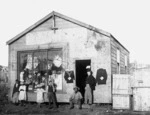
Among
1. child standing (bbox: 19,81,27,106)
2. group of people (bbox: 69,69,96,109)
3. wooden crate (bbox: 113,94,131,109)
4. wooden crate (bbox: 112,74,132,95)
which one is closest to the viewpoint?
wooden crate (bbox: 113,94,131,109)

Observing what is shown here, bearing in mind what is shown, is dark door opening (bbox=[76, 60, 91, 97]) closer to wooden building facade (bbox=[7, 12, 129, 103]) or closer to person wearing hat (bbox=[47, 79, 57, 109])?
wooden building facade (bbox=[7, 12, 129, 103])

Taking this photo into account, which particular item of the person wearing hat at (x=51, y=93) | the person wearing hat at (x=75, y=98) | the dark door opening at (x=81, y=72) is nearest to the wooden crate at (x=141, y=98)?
the person wearing hat at (x=75, y=98)

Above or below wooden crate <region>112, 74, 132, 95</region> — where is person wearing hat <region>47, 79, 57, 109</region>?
below

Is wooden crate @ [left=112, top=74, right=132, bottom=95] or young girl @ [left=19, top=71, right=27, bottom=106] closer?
wooden crate @ [left=112, top=74, right=132, bottom=95]

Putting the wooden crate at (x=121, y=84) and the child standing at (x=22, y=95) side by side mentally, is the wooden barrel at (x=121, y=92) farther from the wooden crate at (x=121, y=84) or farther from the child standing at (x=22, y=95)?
the child standing at (x=22, y=95)

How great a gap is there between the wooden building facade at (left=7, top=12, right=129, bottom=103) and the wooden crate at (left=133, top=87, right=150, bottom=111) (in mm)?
1480

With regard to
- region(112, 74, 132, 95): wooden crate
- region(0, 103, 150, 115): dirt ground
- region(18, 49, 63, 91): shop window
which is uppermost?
region(18, 49, 63, 91): shop window

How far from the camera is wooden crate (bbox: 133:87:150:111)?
13.2 metres

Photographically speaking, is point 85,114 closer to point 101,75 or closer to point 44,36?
point 101,75

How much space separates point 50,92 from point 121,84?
428 centimetres

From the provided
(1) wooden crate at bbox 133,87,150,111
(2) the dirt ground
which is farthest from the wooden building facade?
(1) wooden crate at bbox 133,87,150,111

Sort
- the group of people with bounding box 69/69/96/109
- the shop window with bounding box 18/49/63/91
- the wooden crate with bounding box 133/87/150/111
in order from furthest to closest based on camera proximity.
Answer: the shop window with bounding box 18/49/63/91 < the group of people with bounding box 69/69/96/109 < the wooden crate with bounding box 133/87/150/111

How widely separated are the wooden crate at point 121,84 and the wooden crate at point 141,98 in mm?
451

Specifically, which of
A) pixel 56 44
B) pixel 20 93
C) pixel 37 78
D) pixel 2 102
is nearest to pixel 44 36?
pixel 56 44
